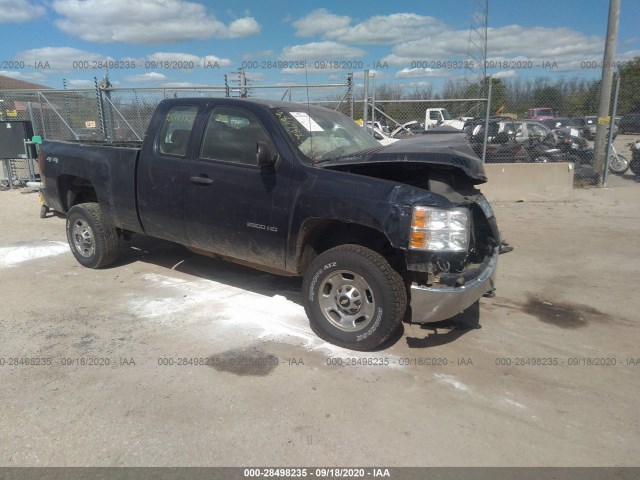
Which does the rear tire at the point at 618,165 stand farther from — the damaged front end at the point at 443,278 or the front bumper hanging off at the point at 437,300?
the front bumper hanging off at the point at 437,300

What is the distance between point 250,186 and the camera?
13.9 feet

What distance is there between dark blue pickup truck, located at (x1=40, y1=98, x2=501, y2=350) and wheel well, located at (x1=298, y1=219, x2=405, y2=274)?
0.01 meters

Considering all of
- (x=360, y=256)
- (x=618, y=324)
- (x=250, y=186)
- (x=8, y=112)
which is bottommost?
(x=618, y=324)

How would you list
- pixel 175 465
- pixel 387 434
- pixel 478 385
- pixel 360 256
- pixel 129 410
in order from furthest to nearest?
pixel 360 256 < pixel 478 385 < pixel 129 410 < pixel 387 434 < pixel 175 465

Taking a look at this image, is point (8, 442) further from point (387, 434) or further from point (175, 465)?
point (387, 434)

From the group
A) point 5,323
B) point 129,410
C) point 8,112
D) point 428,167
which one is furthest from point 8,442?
point 8,112

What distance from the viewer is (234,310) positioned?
471 centimetres

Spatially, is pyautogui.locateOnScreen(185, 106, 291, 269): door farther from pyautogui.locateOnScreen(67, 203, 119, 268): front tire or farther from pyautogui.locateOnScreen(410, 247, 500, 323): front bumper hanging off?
pyautogui.locateOnScreen(67, 203, 119, 268): front tire

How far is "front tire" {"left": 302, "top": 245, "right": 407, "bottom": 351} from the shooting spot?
3619 millimetres

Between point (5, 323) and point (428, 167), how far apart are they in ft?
13.4

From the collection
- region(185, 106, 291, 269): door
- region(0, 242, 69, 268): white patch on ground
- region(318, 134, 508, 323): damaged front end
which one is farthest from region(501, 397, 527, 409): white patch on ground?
region(0, 242, 69, 268): white patch on ground

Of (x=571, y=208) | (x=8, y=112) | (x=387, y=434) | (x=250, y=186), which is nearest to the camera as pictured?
(x=387, y=434)

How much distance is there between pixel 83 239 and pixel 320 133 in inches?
132

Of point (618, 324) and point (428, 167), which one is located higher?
point (428, 167)
